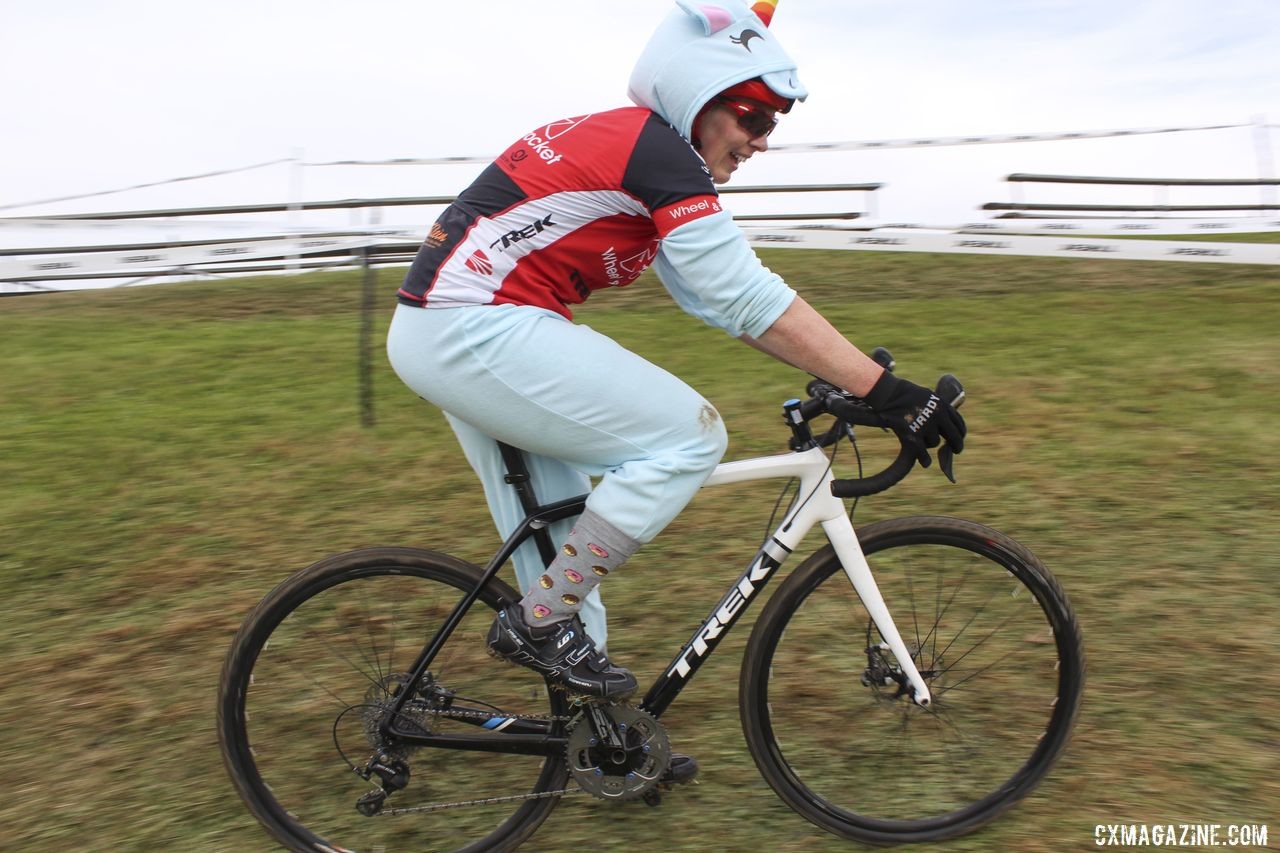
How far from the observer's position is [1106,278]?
10.7 m

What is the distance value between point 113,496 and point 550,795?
3.88 metres

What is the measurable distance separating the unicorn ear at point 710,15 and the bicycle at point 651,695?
97 cm

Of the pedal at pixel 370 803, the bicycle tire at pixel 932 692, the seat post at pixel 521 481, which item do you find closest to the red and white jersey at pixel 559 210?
the seat post at pixel 521 481

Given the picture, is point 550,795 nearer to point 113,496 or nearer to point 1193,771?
point 1193,771

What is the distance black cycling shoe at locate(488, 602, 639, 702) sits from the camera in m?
3.05

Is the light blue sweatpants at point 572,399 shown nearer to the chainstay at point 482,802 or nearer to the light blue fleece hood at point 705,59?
the light blue fleece hood at point 705,59

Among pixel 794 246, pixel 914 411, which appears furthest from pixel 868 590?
pixel 794 246

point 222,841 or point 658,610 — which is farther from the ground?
point 658,610

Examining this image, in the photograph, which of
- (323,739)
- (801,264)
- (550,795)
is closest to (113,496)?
(323,739)

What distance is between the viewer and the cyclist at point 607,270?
2.77 metres

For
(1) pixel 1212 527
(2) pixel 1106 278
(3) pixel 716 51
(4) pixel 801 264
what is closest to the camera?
(3) pixel 716 51

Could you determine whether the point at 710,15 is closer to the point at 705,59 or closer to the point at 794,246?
the point at 705,59

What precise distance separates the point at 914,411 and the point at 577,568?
0.94 m

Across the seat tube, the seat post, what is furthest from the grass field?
the seat post
